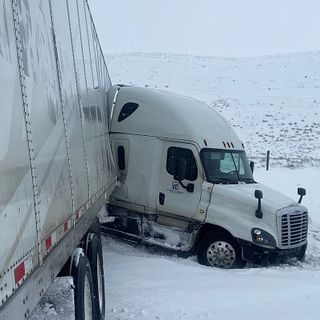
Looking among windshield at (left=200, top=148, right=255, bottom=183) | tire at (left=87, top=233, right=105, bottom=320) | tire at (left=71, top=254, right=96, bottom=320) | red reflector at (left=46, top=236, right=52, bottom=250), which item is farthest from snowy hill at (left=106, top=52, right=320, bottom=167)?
red reflector at (left=46, top=236, right=52, bottom=250)

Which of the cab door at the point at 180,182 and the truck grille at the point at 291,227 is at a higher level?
the cab door at the point at 180,182

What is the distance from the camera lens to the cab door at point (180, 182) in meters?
9.66

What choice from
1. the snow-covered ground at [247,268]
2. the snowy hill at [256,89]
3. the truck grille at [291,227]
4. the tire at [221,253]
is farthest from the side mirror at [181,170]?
the snowy hill at [256,89]

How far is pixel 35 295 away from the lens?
2814mm

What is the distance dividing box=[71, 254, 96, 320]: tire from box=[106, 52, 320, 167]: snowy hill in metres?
20.7

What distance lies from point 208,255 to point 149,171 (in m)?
1.92

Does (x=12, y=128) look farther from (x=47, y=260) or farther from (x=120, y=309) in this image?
(x=120, y=309)

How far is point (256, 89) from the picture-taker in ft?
181

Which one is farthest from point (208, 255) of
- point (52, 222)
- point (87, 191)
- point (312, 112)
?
point (312, 112)

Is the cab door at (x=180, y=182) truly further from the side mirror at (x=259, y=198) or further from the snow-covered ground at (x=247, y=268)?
the side mirror at (x=259, y=198)

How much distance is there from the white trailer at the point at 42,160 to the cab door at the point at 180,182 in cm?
442

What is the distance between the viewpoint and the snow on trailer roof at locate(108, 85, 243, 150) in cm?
991

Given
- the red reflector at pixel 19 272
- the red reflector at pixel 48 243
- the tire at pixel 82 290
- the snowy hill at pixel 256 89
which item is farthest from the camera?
the snowy hill at pixel 256 89

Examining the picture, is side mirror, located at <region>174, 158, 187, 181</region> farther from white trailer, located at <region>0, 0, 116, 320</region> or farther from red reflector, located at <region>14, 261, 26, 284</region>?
red reflector, located at <region>14, 261, 26, 284</region>
